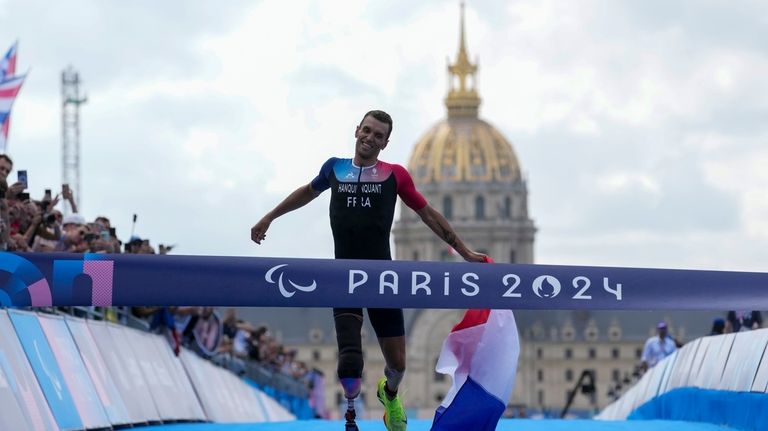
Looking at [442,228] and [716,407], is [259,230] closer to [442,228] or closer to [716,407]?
[442,228]

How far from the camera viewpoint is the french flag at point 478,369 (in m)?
10.6

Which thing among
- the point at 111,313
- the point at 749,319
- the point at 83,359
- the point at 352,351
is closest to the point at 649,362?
the point at 749,319

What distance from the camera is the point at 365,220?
10438mm

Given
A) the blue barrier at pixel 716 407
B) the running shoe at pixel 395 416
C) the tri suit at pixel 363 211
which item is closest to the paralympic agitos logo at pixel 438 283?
the tri suit at pixel 363 211

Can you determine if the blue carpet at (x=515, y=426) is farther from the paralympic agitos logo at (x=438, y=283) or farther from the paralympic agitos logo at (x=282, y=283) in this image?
the paralympic agitos logo at (x=282, y=283)

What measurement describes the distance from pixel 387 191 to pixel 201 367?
10242 mm

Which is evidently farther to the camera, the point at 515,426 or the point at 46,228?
the point at 46,228

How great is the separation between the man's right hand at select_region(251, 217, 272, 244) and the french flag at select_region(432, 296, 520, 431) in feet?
3.94

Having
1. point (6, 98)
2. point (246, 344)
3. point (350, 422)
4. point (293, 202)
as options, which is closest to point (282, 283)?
point (293, 202)

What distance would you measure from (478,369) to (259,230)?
1.46 meters

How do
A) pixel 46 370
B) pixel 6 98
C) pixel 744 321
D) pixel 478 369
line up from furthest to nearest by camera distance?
pixel 6 98 → pixel 744 321 → pixel 46 370 → pixel 478 369

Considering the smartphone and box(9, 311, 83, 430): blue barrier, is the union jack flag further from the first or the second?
box(9, 311, 83, 430): blue barrier

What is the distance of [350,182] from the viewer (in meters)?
10.5

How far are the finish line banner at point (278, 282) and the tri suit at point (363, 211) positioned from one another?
89 millimetres
